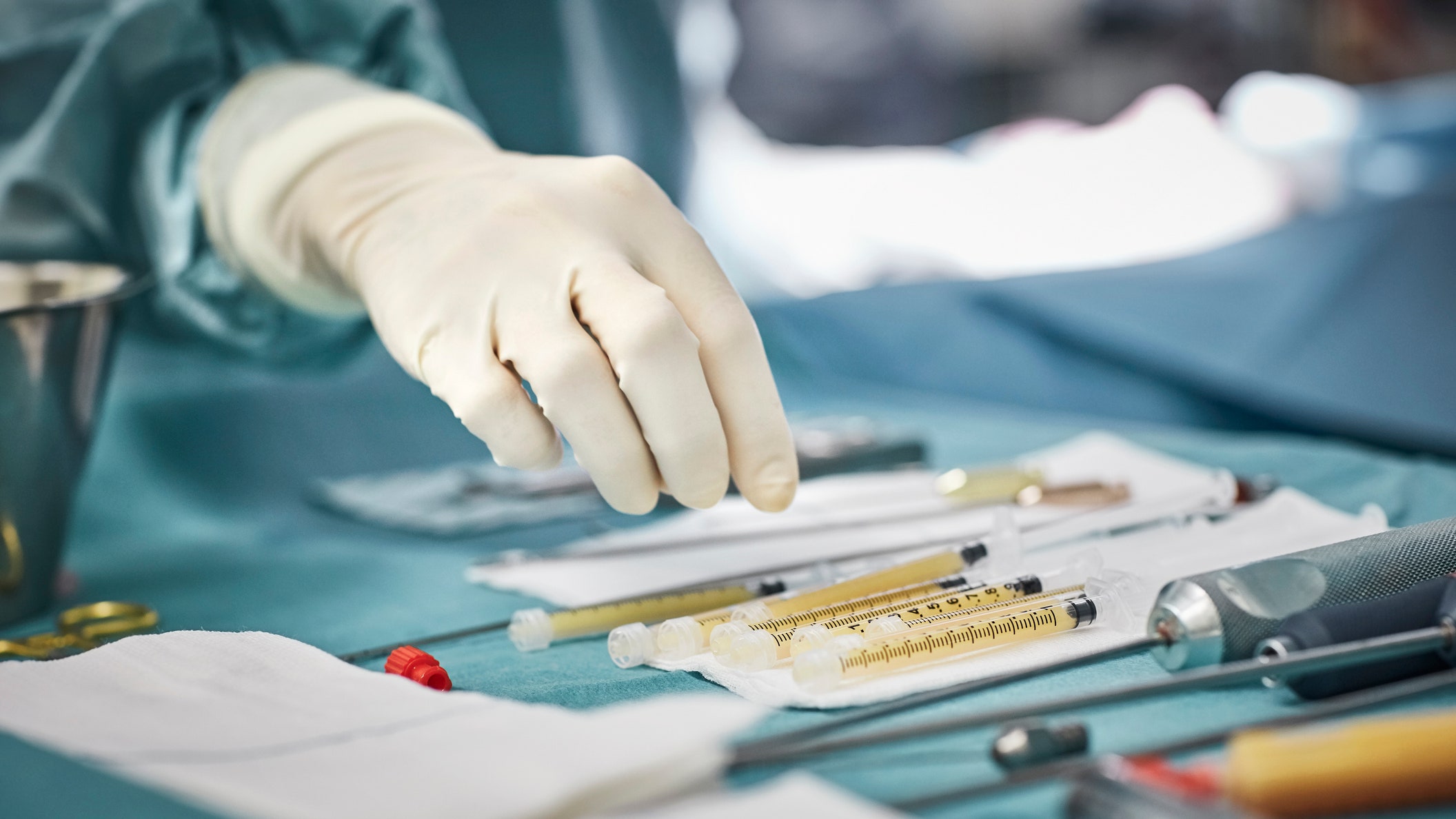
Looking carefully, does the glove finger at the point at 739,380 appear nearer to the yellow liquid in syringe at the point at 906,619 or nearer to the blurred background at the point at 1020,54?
the yellow liquid in syringe at the point at 906,619

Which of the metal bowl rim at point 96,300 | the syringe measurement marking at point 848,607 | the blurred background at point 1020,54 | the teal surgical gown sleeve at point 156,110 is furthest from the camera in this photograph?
the blurred background at point 1020,54

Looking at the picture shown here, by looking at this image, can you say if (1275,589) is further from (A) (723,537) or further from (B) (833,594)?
(A) (723,537)

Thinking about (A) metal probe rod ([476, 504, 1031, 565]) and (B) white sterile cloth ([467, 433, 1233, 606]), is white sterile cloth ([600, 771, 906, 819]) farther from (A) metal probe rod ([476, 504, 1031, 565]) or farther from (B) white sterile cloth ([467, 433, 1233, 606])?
(A) metal probe rod ([476, 504, 1031, 565])

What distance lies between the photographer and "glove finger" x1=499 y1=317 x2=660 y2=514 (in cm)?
75

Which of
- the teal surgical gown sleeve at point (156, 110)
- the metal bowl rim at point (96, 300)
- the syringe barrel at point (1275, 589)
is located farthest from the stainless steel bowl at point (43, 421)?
the syringe barrel at point (1275, 589)

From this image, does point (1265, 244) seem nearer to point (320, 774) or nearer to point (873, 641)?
point (873, 641)

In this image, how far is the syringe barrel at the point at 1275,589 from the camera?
579 millimetres

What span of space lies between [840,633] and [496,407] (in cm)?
27

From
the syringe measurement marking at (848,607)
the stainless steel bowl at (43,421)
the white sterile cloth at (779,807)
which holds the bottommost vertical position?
the stainless steel bowl at (43,421)

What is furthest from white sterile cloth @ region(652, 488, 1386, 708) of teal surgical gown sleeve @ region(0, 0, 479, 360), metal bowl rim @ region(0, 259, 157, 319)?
teal surgical gown sleeve @ region(0, 0, 479, 360)

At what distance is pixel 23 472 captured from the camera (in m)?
0.87

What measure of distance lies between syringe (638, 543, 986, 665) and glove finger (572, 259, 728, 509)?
0.09 meters

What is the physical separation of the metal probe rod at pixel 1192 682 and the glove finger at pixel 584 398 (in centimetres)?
28

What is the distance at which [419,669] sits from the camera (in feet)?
2.13
